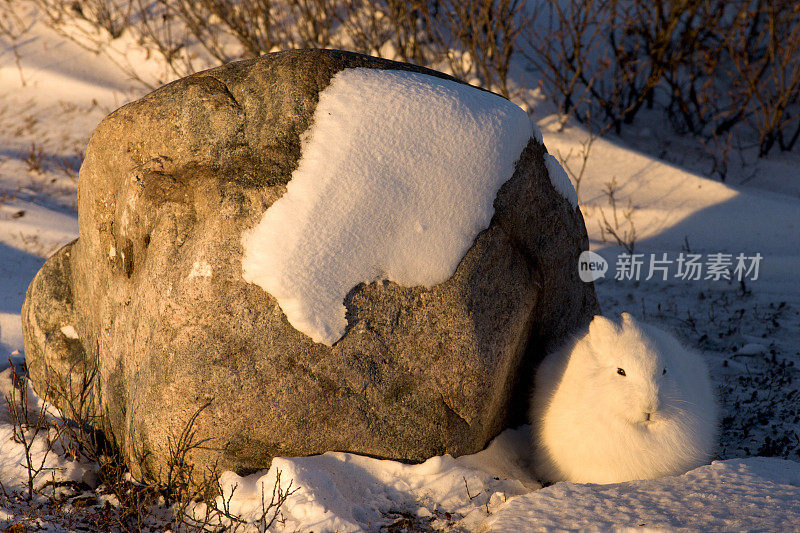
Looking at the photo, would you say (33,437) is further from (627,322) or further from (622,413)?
(627,322)

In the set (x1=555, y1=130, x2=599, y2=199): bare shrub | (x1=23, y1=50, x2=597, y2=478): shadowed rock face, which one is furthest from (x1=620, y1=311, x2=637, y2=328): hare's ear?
(x1=555, y1=130, x2=599, y2=199): bare shrub

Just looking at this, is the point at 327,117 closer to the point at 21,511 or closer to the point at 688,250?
the point at 21,511

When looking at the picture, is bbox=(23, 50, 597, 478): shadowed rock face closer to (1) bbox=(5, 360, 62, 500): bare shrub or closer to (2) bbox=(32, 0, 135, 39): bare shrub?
(1) bbox=(5, 360, 62, 500): bare shrub

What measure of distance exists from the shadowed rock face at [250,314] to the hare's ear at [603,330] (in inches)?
12.6

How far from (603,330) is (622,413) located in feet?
1.20

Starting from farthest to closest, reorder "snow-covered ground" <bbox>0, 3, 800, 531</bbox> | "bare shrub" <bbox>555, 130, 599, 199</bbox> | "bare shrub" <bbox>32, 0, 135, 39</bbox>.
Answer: "bare shrub" <bbox>32, 0, 135, 39</bbox> → "bare shrub" <bbox>555, 130, 599, 199</bbox> → "snow-covered ground" <bbox>0, 3, 800, 531</bbox>

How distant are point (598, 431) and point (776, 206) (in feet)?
14.4

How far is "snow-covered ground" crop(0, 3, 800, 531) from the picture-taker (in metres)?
2.69

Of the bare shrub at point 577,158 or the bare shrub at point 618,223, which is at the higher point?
the bare shrub at point 577,158

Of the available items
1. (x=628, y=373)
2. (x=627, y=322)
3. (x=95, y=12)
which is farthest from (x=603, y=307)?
(x=95, y=12)

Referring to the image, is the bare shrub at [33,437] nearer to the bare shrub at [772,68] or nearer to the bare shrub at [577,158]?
the bare shrub at [577,158]

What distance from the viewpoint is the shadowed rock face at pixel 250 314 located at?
2801 mm

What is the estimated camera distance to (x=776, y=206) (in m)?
Answer: 6.36

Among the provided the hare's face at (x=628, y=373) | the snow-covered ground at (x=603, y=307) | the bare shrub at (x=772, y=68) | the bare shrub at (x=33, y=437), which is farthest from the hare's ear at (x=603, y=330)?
the bare shrub at (x=772, y=68)
